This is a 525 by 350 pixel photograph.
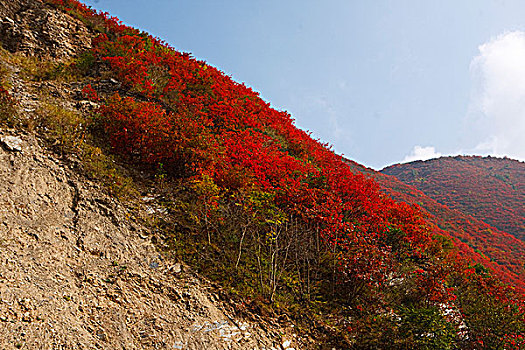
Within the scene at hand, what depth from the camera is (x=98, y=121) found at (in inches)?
318

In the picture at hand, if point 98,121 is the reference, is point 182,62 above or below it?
above

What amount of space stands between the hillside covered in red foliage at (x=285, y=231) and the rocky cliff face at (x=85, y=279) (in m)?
0.65

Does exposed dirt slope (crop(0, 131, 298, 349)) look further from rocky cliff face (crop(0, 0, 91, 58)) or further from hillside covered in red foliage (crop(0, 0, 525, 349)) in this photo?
rocky cliff face (crop(0, 0, 91, 58))

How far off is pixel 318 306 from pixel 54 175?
253 inches

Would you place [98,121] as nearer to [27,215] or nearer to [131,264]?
[27,215]

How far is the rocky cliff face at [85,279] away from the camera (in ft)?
10.8

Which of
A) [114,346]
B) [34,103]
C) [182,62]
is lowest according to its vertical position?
[114,346]

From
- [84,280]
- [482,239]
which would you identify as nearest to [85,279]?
[84,280]

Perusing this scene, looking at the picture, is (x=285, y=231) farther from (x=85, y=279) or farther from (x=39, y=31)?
(x=39, y=31)

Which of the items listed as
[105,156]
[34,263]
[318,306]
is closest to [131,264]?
[34,263]

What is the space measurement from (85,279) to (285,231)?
15.8 feet

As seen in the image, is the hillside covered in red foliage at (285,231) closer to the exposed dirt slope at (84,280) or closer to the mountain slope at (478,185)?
the exposed dirt slope at (84,280)

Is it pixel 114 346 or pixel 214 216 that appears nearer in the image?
Answer: pixel 114 346

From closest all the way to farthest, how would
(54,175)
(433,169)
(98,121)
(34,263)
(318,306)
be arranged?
(34,263), (54,175), (318,306), (98,121), (433,169)
